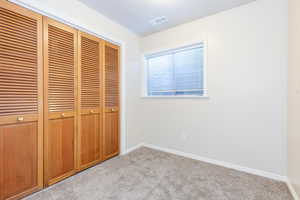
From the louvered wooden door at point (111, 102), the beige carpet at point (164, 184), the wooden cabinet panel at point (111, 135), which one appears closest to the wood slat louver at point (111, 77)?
the louvered wooden door at point (111, 102)

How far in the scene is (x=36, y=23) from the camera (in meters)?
1.46

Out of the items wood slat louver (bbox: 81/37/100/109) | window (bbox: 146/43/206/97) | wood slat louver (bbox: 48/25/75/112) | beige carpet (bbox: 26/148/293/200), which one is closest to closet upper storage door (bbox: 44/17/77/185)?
wood slat louver (bbox: 48/25/75/112)

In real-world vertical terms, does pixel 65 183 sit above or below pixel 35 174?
below

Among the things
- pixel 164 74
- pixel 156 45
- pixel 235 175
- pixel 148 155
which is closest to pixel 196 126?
pixel 235 175

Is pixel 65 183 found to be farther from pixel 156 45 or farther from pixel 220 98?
pixel 156 45

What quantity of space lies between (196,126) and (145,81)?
4.78ft

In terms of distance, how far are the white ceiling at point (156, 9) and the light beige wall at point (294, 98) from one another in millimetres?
666

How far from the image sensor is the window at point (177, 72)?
7.72 feet

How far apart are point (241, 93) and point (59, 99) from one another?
8.22 feet

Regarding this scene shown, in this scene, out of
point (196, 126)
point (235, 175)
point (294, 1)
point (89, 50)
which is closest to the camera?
point (294, 1)

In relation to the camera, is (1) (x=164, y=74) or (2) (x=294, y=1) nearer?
(2) (x=294, y=1)

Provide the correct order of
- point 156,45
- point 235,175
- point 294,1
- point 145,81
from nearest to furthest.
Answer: point 294,1
point 235,175
point 156,45
point 145,81

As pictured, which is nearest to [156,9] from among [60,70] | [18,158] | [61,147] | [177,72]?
[177,72]

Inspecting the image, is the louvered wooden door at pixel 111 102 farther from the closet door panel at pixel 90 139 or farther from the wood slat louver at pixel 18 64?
the wood slat louver at pixel 18 64
